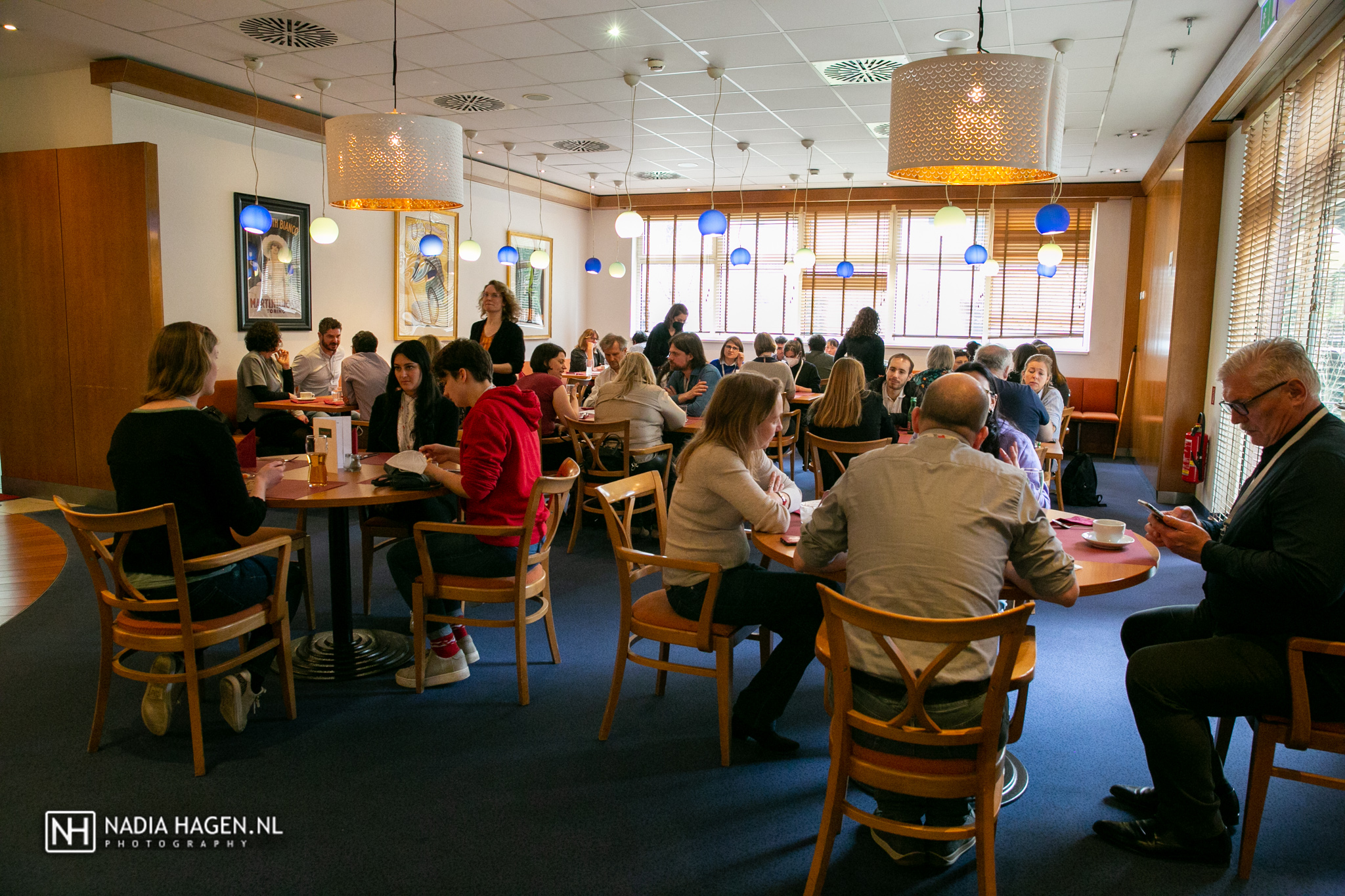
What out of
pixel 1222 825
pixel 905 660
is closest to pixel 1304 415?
pixel 1222 825

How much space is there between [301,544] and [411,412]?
1003 millimetres

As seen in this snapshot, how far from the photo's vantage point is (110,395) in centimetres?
630

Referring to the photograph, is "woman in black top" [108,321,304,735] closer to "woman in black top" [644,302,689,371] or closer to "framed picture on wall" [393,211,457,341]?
"woman in black top" [644,302,689,371]

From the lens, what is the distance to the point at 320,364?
25.6ft

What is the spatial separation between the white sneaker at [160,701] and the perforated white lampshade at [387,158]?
198cm

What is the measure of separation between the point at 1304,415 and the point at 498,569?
2.61 metres

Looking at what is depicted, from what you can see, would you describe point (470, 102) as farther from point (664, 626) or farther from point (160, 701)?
point (664, 626)

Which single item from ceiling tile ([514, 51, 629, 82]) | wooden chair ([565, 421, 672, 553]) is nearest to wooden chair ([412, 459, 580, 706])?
wooden chair ([565, 421, 672, 553])

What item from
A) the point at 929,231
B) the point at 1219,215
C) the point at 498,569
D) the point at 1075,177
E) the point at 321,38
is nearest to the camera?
the point at 498,569

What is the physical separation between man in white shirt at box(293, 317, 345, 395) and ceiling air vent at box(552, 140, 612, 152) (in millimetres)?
3150

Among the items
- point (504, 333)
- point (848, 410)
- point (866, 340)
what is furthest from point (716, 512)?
point (866, 340)

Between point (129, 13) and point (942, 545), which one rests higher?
point (129, 13)

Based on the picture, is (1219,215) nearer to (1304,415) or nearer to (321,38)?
(1304,415)

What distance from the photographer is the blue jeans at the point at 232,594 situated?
9.18 ft
